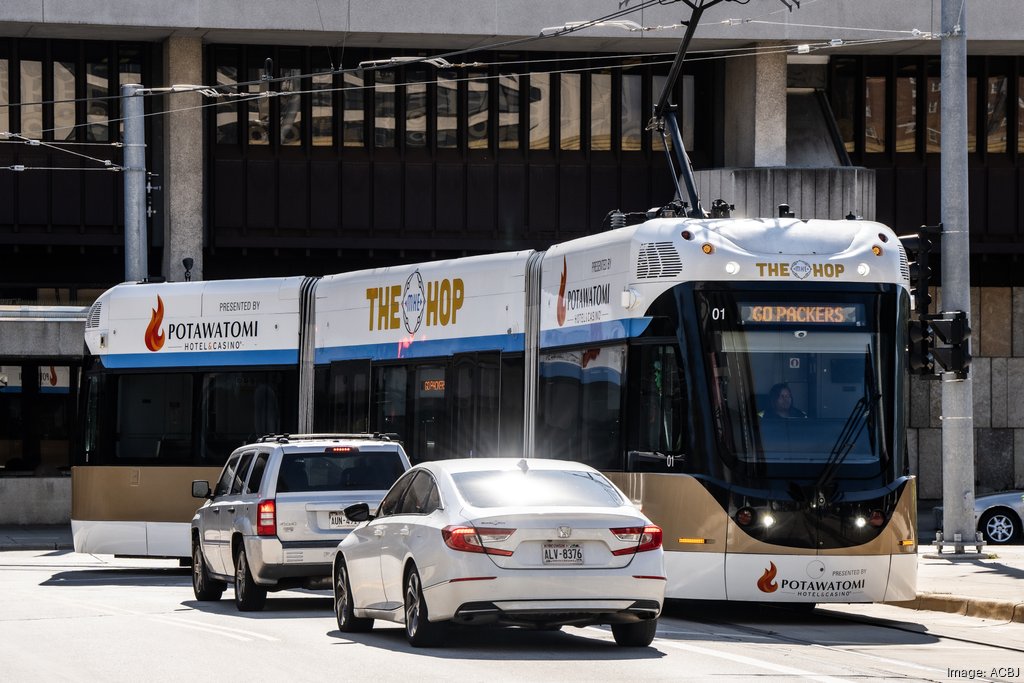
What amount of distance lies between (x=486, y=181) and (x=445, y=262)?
16.8 m

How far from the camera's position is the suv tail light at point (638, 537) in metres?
13.0

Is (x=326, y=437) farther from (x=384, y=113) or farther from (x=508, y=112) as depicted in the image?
(x=508, y=112)

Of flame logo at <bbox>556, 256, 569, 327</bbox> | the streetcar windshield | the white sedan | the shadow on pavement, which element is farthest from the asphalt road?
flame logo at <bbox>556, 256, 569, 327</bbox>

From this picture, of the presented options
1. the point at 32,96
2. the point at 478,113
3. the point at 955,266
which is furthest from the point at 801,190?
the point at 32,96

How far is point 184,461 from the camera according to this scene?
24125 mm

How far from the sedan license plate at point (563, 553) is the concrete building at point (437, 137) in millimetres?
23260

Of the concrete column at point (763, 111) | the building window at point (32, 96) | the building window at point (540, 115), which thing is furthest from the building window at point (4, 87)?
the concrete column at point (763, 111)

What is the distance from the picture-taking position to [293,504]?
56.7 feet

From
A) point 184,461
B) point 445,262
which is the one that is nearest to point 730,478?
point 445,262

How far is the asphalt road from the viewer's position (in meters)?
12.0

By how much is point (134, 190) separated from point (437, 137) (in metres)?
9.21

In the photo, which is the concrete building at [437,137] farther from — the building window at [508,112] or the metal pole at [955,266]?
the metal pole at [955,266]

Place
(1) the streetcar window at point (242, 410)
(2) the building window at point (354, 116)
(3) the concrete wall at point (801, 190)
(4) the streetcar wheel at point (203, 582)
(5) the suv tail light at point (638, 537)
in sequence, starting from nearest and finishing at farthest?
(5) the suv tail light at point (638, 537)
(4) the streetcar wheel at point (203, 582)
(1) the streetcar window at point (242, 410)
(3) the concrete wall at point (801, 190)
(2) the building window at point (354, 116)

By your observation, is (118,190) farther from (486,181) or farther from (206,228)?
(486,181)
